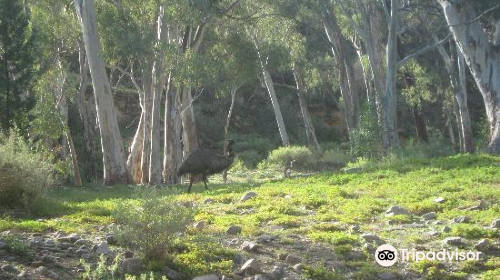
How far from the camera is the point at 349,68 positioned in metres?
28.8

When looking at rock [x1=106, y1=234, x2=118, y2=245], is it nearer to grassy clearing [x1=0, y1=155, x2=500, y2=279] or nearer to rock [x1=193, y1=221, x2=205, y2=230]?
grassy clearing [x1=0, y1=155, x2=500, y2=279]

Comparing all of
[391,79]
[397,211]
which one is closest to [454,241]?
[397,211]

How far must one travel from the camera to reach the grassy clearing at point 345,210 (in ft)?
28.1

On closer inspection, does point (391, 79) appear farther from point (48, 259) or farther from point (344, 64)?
point (48, 259)

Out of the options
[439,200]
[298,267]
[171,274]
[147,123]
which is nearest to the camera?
[171,274]

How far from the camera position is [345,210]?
456 inches

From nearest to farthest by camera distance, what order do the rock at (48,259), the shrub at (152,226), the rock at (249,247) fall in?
1. the rock at (48,259)
2. the shrub at (152,226)
3. the rock at (249,247)

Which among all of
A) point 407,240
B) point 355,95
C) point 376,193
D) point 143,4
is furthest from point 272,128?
point 407,240

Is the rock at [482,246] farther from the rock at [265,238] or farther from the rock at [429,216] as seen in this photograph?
the rock at [265,238]

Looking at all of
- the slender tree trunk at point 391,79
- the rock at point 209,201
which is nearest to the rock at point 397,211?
the rock at point 209,201

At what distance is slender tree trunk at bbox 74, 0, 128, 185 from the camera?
21.6 meters

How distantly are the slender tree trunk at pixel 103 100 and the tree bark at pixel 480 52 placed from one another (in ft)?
31.5

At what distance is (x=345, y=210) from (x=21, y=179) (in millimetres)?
4843

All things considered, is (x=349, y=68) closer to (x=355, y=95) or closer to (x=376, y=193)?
(x=355, y=95)
